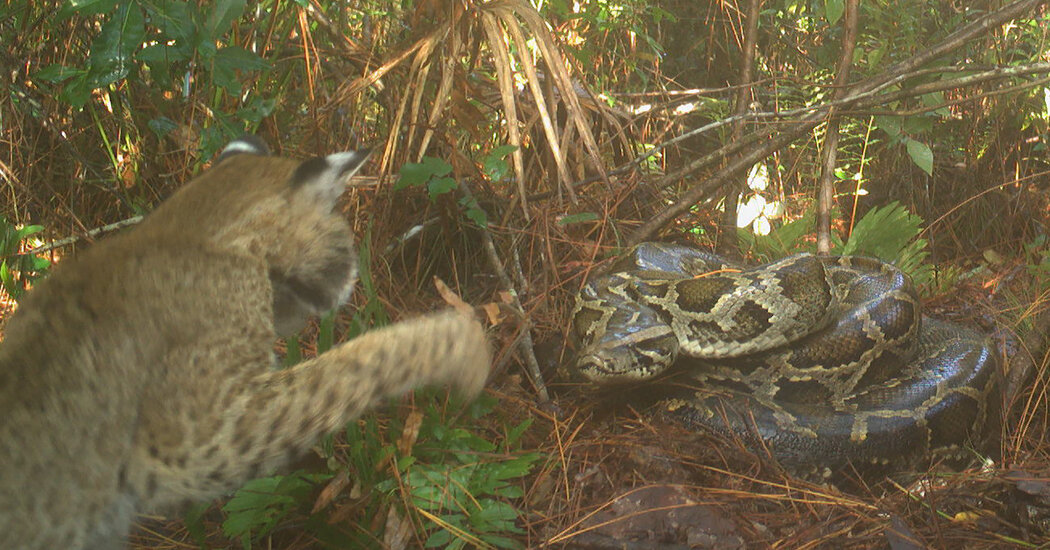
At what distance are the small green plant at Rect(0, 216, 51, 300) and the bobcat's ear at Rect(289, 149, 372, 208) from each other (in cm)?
206

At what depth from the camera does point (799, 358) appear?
14.6 ft

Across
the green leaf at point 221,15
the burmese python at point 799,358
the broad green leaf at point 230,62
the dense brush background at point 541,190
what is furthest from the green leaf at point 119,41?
the burmese python at point 799,358

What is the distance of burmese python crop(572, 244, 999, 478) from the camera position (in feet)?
12.7

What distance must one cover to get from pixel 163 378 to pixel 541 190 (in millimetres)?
3276

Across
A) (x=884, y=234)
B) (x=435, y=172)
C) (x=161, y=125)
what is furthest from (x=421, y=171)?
(x=884, y=234)

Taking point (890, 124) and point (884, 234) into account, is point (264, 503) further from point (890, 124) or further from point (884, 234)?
point (884, 234)

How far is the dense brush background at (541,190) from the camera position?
302 centimetres

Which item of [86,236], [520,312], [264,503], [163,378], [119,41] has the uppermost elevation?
[119,41]

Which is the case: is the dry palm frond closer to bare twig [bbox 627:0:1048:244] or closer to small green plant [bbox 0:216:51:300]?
bare twig [bbox 627:0:1048:244]

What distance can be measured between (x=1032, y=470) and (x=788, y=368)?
1.29 metres

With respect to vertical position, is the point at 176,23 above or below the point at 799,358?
above

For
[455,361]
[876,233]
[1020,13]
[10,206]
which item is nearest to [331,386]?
[455,361]

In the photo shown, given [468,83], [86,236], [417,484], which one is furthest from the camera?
[468,83]

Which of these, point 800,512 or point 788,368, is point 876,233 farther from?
point 800,512
